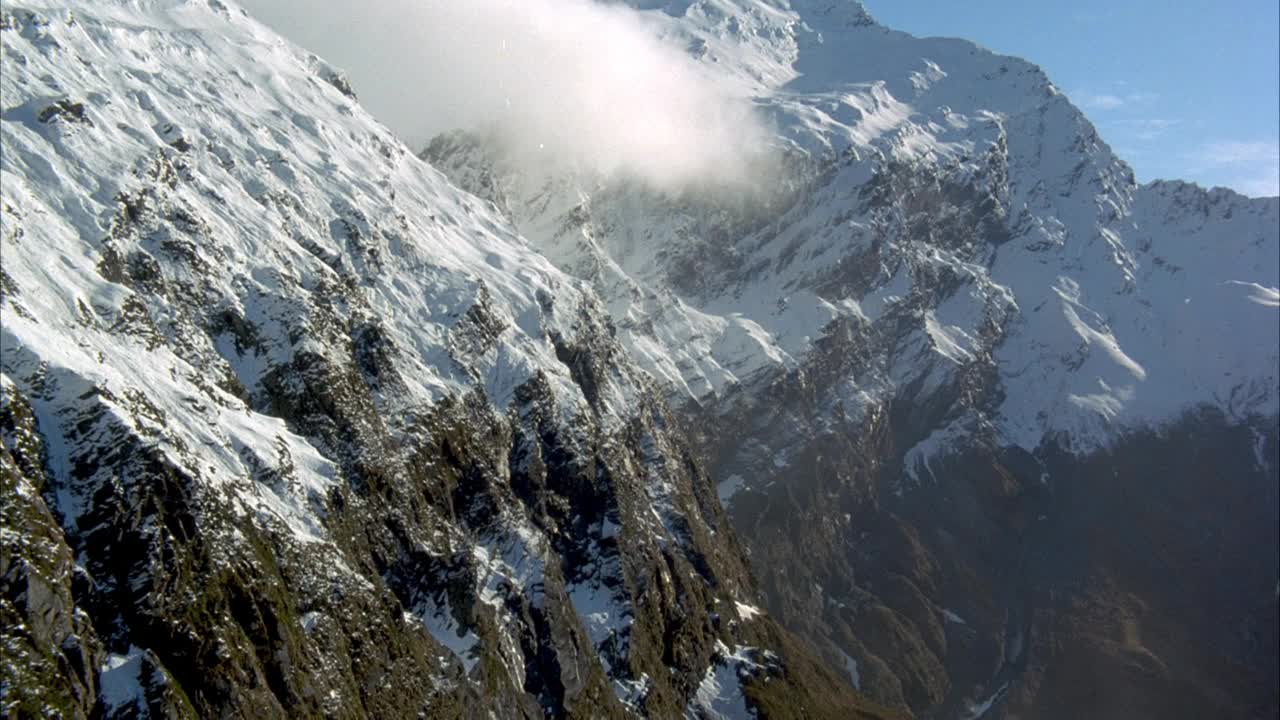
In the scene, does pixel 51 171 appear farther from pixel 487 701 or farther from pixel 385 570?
pixel 487 701

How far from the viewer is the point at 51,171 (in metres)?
109

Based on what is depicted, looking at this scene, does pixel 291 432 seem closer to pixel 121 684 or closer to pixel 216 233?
pixel 216 233

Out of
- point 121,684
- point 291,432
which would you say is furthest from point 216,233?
point 121,684

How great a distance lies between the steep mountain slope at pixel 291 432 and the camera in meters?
86.3

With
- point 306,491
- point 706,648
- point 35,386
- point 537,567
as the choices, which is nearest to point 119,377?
point 35,386

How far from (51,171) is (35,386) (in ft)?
107

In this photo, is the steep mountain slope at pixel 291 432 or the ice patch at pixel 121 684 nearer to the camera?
the ice patch at pixel 121 684

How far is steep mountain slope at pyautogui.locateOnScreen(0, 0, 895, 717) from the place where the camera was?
86.3 m

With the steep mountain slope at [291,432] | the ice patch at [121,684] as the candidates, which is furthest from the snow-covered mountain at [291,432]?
the steep mountain slope at [291,432]

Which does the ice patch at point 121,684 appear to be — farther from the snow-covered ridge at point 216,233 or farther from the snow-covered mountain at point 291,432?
the snow-covered ridge at point 216,233

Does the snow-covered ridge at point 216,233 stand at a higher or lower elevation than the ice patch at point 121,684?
higher

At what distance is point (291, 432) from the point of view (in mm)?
117000

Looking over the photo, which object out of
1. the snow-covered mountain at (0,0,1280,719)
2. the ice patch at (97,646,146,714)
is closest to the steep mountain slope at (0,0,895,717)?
the ice patch at (97,646,146,714)

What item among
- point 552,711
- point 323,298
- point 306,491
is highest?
point 323,298
